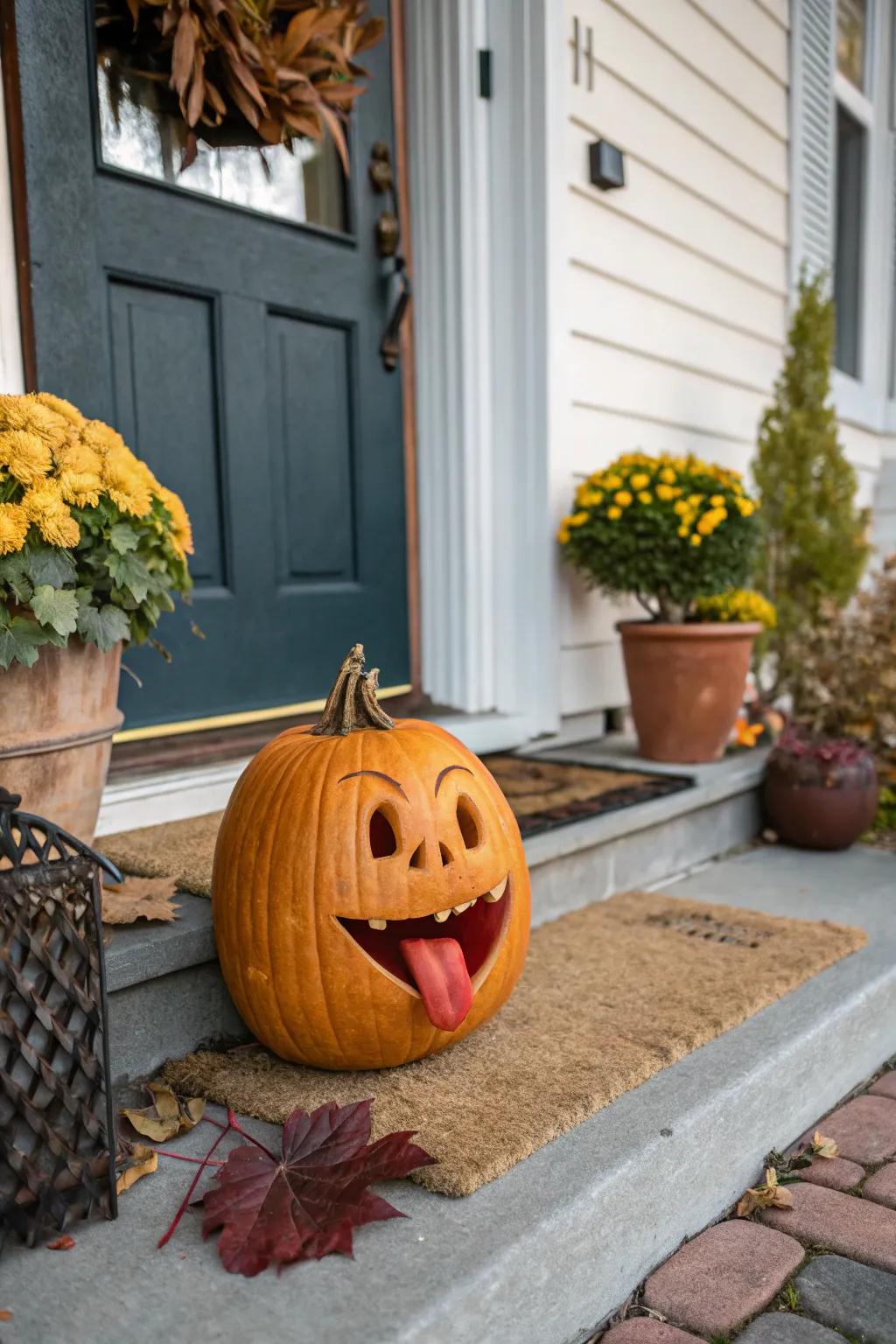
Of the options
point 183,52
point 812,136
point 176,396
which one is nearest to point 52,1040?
point 176,396

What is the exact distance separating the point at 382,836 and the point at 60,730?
1.68 ft

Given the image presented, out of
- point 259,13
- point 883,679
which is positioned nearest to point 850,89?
point 883,679

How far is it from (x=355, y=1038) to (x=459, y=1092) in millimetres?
156

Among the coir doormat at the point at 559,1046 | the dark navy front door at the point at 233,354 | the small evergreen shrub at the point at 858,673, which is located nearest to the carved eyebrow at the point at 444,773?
the coir doormat at the point at 559,1046

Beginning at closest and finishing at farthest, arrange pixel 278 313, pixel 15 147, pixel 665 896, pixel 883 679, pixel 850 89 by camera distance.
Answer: pixel 15 147
pixel 665 896
pixel 278 313
pixel 883 679
pixel 850 89

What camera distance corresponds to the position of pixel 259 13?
2260 millimetres

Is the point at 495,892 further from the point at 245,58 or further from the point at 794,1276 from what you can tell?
the point at 245,58

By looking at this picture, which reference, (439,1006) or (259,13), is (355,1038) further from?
(259,13)

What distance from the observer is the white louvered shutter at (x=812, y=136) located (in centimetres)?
416

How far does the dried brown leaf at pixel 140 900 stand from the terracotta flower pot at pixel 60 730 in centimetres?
12

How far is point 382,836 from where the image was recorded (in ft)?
4.98

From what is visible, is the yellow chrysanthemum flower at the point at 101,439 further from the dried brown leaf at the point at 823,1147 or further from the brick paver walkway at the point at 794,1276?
the dried brown leaf at the point at 823,1147

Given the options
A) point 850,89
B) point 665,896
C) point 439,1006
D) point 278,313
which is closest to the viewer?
point 439,1006

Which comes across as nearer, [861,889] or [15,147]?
[15,147]
